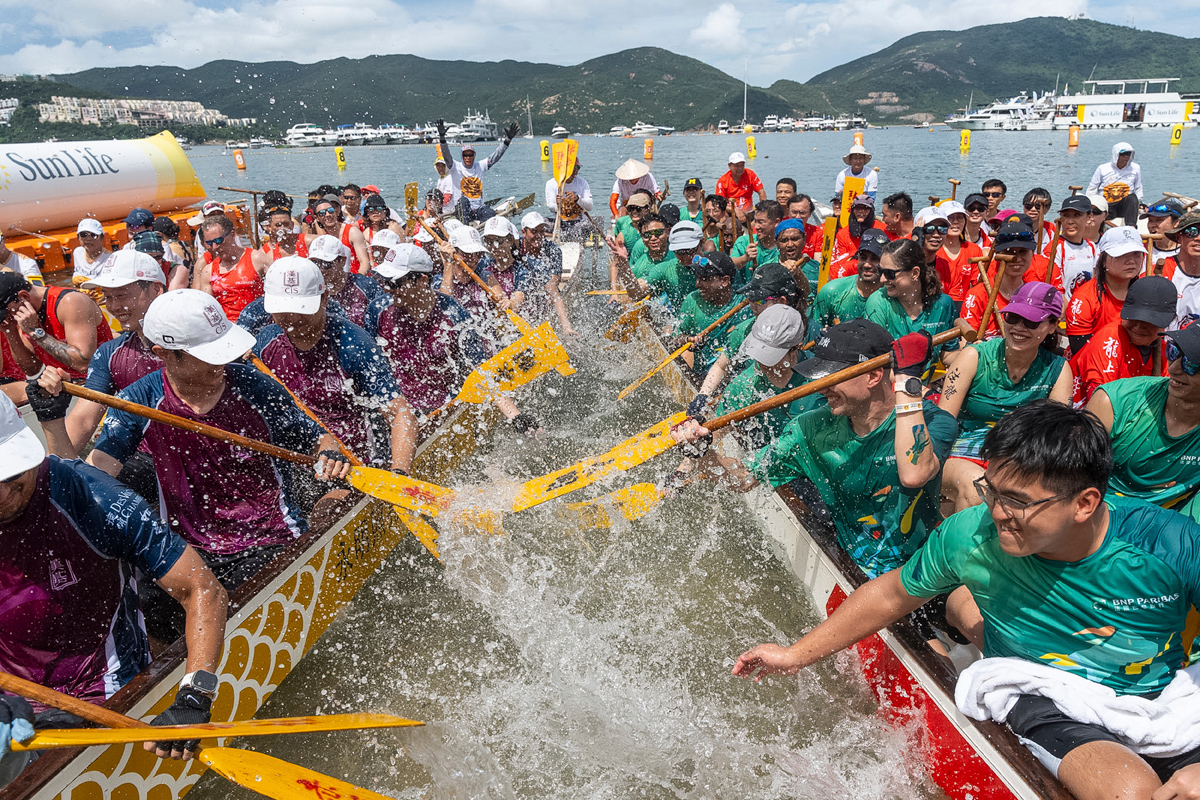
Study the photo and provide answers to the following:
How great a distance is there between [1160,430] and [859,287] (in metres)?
2.73

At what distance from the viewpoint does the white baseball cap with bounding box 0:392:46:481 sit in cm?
189

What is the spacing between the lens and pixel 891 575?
2.36 metres

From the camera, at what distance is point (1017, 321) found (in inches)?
128

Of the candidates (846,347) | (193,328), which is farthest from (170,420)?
(846,347)

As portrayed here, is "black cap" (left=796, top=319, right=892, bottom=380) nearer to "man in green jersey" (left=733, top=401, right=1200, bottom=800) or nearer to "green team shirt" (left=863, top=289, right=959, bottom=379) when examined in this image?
"man in green jersey" (left=733, top=401, right=1200, bottom=800)

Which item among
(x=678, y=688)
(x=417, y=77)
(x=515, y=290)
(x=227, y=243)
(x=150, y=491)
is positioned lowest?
(x=678, y=688)

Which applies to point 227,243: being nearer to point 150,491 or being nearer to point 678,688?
point 150,491

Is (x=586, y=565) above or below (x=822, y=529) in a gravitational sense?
below

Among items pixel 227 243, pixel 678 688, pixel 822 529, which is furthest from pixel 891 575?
pixel 227 243

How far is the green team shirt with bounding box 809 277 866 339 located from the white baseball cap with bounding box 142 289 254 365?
3.88m

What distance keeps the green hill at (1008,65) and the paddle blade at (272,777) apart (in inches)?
4903

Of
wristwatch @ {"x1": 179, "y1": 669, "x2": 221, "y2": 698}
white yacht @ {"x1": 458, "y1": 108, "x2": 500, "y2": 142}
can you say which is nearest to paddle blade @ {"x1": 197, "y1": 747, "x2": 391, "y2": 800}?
wristwatch @ {"x1": 179, "y1": 669, "x2": 221, "y2": 698}

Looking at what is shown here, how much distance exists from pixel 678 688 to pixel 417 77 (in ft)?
386

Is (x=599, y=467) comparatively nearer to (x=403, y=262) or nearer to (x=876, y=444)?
(x=876, y=444)
